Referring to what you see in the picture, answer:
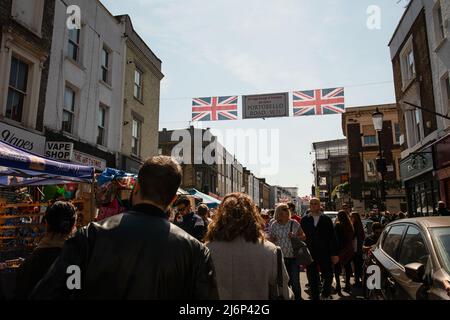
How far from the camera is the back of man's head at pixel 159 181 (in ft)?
6.57

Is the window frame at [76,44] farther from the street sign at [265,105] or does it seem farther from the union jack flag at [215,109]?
the street sign at [265,105]

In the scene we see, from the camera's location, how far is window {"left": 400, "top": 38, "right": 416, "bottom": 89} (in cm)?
1659

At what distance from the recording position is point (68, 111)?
1366cm

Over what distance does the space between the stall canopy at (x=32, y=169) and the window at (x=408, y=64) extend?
600 inches

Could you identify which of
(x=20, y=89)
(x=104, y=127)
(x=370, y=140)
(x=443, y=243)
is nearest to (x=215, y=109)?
(x=104, y=127)

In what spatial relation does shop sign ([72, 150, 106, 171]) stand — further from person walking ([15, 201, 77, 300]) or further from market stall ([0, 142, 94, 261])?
person walking ([15, 201, 77, 300])

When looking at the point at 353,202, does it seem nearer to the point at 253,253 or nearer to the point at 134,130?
the point at 134,130

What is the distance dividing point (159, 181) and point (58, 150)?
11327mm

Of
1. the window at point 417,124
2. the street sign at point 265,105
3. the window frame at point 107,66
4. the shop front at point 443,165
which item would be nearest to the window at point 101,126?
the window frame at point 107,66

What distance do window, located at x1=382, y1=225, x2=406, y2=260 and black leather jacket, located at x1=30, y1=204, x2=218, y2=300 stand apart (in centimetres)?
355

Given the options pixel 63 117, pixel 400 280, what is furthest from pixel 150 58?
pixel 400 280

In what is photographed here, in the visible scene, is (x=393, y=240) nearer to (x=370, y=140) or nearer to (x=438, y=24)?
(x=438, y=24)
